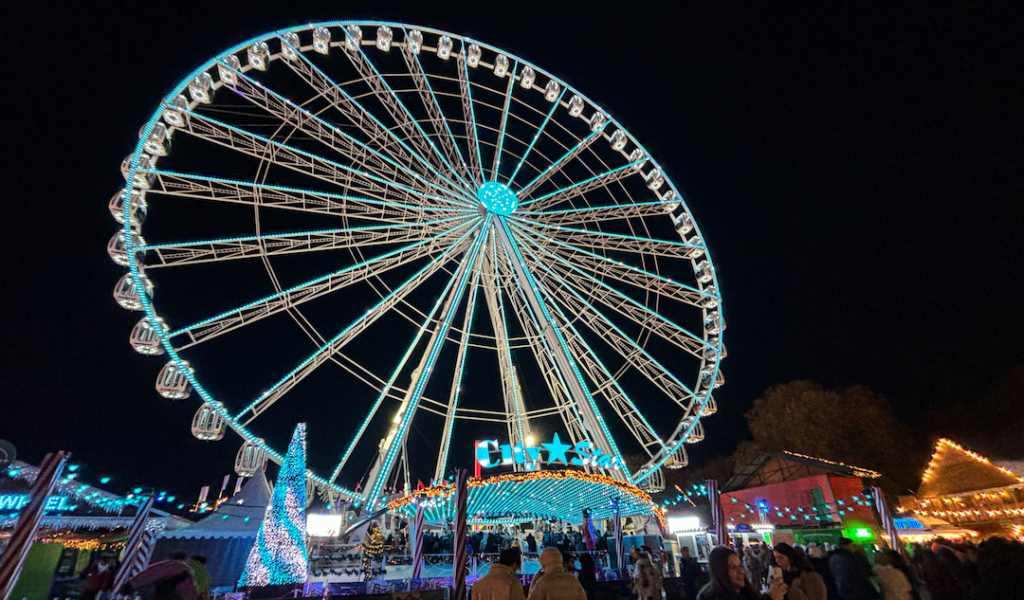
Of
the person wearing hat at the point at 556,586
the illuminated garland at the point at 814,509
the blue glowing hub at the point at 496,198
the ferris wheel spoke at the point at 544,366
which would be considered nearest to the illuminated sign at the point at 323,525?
the ferris wheel spoke at the point at 544,366

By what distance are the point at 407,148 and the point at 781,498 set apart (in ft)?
75.9

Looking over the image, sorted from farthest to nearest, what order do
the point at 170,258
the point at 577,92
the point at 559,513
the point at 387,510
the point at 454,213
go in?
the point at 559,513 < the point at 577,92 < the point at 454,213 < the point at 387,510 < the point at 170,258

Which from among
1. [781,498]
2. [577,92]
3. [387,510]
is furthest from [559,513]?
[577,92]

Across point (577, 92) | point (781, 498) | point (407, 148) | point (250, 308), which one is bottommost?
point (781, 498)

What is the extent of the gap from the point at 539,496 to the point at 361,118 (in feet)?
44.1

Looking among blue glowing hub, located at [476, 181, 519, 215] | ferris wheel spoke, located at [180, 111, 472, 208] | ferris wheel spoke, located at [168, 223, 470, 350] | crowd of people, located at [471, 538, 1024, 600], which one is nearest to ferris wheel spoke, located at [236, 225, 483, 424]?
ferris wheel spoke, located at [168, 223, 470, 350]

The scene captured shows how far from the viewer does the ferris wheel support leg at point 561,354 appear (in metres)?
16.7

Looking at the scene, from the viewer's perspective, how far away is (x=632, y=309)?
18.1m

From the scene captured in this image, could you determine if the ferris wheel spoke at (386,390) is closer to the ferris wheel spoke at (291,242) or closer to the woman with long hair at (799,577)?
the ferris wheel spoke at (291,242)

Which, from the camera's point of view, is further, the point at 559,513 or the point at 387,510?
the point at 559,513

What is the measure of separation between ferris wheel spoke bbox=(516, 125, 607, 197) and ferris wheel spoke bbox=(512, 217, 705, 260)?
1.33 m

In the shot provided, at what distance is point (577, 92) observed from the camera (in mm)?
18016

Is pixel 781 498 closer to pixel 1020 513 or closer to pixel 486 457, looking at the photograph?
pixel 1020 513

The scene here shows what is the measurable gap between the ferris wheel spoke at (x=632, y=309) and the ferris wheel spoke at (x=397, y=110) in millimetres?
3980
